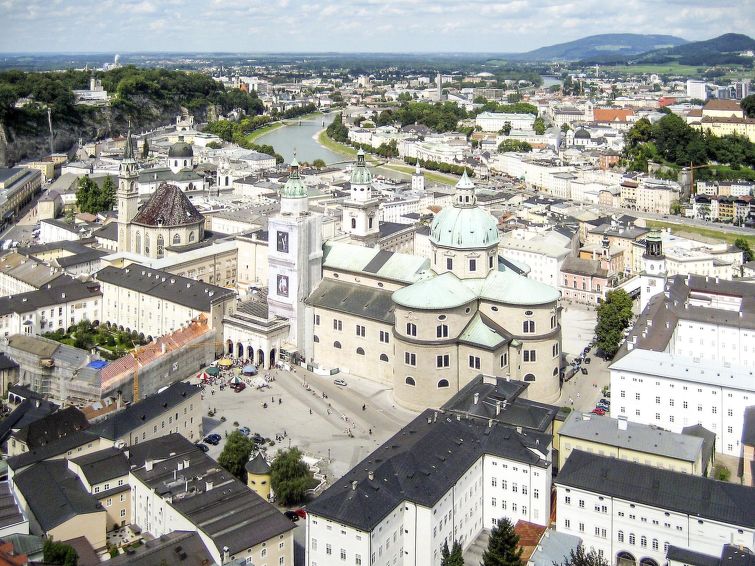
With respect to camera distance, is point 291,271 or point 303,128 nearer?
point 291,271

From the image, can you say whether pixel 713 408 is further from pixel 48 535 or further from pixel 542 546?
pixel 48 535

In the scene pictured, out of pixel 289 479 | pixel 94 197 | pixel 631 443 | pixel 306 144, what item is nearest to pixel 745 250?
pixel 631 443

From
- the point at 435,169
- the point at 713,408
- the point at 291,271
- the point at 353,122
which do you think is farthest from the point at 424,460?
the point at 353,122

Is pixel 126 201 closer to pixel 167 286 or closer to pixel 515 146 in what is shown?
pixel 167 286

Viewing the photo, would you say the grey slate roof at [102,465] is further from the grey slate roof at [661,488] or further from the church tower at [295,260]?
the church tower at [295,260]

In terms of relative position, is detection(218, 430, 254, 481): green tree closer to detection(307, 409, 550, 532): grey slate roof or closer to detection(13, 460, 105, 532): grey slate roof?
detection(13, 460, 105, 532): grey slate roof

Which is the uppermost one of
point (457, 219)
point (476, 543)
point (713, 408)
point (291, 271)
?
point (457, 219)

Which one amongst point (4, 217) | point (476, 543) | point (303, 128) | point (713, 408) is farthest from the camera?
point (303, 128)

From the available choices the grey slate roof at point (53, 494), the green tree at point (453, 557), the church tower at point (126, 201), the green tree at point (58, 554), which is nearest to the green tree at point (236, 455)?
the grey slate roof at point (53, 494)
